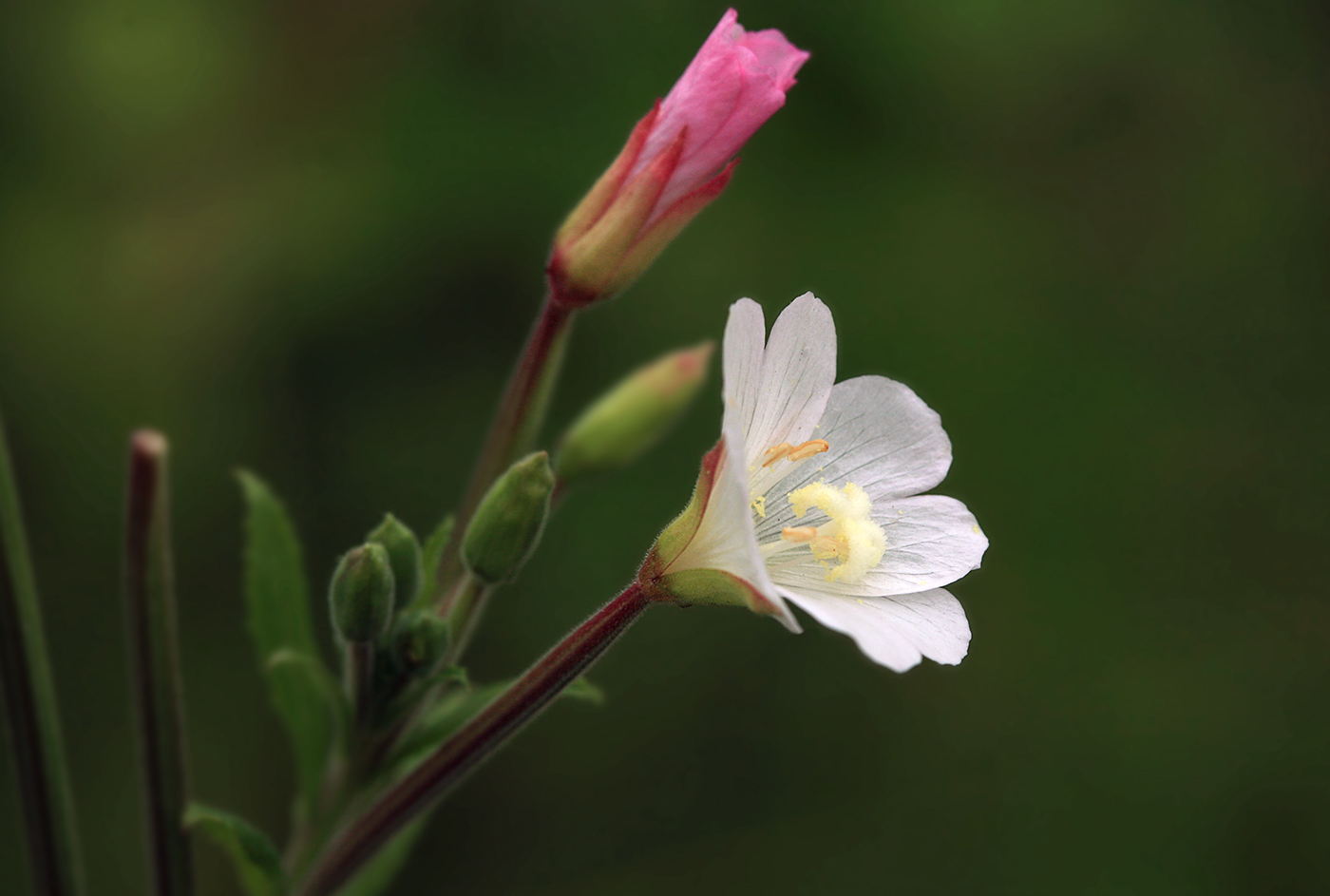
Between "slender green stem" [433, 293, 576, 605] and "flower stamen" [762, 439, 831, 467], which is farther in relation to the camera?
"slender green stem" [433, 293, 576, 605]

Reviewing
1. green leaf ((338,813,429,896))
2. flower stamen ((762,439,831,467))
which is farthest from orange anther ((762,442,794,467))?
green leaf ((338,813,429,896))

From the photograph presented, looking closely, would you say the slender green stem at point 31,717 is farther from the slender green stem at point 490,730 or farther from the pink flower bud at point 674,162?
the pink flower bud at point 674,162

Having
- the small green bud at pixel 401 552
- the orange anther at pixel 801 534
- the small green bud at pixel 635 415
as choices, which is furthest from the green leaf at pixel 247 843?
the orange anther at pixel 801 534

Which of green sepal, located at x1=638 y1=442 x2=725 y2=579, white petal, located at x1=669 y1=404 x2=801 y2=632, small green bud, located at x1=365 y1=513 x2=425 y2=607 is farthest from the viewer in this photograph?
small green bud, located at x1=365 y1=513 x2=425 y2=607

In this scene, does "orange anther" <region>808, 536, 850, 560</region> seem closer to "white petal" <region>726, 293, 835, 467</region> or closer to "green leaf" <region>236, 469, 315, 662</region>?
"white petal" <region>726, 293, 835, 467</region>

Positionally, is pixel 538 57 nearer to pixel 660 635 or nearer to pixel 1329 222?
pixel 660 635

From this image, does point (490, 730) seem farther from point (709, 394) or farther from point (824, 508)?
point (709, 394)
